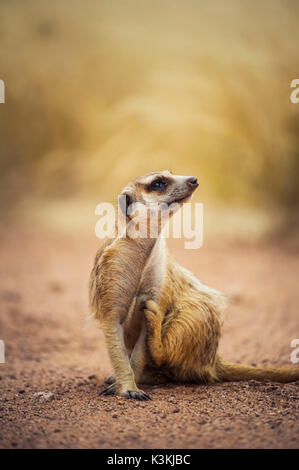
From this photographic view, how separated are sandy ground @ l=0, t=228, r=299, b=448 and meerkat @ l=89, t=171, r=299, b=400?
0.38 ft

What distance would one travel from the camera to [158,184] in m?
2.49

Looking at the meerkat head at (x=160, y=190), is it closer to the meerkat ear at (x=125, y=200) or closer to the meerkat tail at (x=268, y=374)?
the meerkat ear at (x=125, y=200)

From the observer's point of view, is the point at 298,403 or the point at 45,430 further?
the point at 298,403

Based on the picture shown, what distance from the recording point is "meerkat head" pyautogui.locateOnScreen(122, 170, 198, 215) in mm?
2455

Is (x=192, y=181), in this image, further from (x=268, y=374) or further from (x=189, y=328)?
(x=268, y=374)

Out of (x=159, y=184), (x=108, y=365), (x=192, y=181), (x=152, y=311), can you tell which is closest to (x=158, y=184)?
(x=159, y=184)

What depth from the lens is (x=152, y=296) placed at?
2.51 meters

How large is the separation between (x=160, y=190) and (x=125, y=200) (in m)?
0.20

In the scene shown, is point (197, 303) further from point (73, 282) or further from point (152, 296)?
point (73, 282)

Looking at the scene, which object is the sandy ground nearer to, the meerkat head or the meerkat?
the meerkat

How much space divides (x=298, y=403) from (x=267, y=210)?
774 cm
